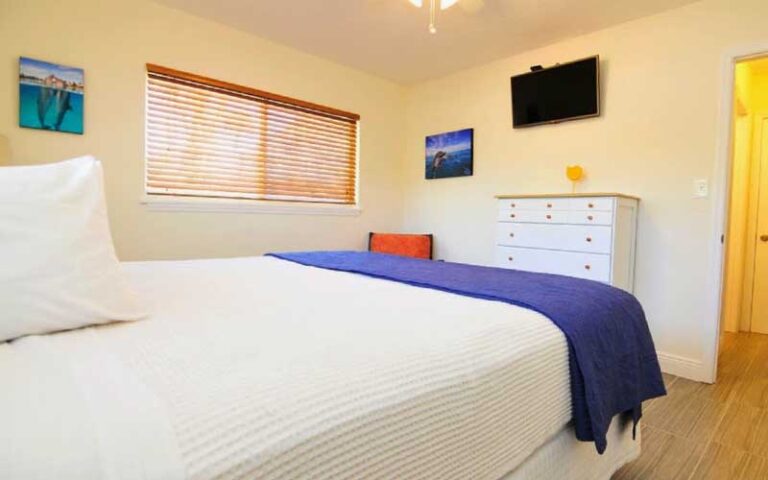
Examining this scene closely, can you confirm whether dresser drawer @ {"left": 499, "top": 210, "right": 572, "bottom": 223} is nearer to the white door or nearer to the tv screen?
the tv screen

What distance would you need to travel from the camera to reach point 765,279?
12.5 feet

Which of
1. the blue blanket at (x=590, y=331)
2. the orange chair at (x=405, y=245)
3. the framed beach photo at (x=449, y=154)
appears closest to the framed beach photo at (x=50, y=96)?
the blue blanket at (x=590, y=331)

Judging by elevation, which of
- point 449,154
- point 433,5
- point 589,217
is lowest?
point 589,217

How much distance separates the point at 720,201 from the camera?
8.20ft

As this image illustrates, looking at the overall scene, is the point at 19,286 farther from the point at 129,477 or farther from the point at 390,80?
the point at 390,80

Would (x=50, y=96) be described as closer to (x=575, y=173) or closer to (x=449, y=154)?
(x=449, y=154)

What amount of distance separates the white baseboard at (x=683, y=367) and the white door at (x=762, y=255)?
191 centimetres

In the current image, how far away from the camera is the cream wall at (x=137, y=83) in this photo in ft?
7.84

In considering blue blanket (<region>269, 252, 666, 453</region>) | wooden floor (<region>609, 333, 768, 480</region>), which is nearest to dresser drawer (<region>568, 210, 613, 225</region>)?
wooden floor (<region>609, 333, 768, 480</region>)

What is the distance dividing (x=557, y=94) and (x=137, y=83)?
9.96 feet

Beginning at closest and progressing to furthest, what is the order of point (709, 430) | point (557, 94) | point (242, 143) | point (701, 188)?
1. point (709, 430)
2. point (701, 188)
3. point (557, 94)
4. point (242, 143)

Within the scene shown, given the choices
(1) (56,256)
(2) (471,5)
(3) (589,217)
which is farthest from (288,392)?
(2) (471,5)

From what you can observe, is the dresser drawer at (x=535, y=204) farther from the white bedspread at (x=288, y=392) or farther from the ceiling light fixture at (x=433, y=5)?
the white bedspread at (x=288, y=392)


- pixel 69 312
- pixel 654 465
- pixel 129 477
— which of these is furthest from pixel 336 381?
pixel 654 465
